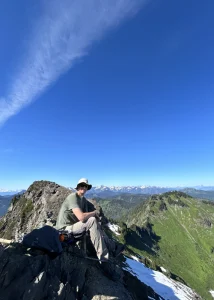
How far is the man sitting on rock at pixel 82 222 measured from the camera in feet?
42.1

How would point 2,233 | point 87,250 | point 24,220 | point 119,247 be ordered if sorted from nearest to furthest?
point 87,250 < point 119,247 < point 24,220 < point 2,233

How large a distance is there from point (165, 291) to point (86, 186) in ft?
85.0

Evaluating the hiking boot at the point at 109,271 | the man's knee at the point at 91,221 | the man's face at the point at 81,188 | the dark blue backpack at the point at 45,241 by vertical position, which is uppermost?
the man's face at the point at 81,188

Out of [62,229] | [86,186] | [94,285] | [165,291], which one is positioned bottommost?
[165,291]

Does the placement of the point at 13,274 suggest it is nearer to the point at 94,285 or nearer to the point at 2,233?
the point at 94,285

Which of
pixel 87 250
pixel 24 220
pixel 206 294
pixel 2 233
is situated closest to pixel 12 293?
pixel 87 250

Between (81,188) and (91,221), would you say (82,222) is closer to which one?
(91,221)

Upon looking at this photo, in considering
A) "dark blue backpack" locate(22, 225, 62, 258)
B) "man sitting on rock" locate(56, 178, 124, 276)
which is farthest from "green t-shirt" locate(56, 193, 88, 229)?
"dark blue backpack" locate(22, 225, 62, 258)

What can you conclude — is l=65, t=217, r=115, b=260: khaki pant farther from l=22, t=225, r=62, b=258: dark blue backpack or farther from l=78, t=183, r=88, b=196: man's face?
l=78, t=183, r=88, b=196: man's face

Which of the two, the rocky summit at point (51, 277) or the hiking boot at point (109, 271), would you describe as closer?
the rocky summit at point (51, 277)

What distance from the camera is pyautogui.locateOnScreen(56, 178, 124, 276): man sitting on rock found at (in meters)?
12.8

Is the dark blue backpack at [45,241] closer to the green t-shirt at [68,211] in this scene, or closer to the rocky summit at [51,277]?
the rocky summit at [51,277]

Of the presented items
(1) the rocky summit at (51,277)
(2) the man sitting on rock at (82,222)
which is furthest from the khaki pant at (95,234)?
(1) the rocky summit at (51,277)

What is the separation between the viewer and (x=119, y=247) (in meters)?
15.9
